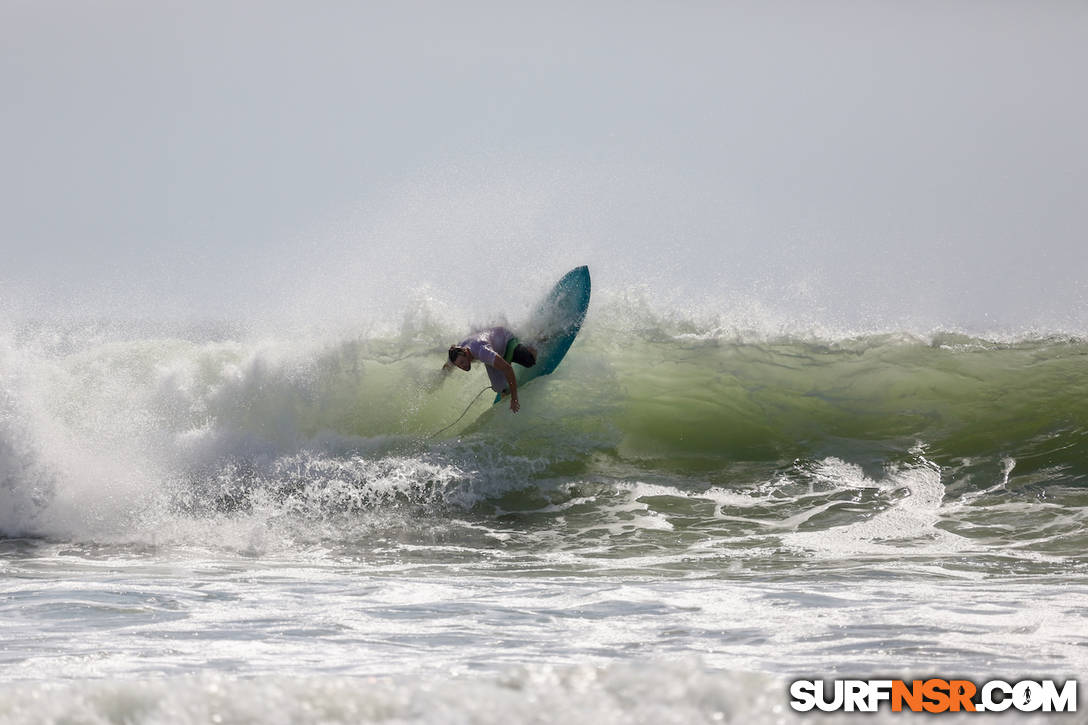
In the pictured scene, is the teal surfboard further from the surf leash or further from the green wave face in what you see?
the green wave face

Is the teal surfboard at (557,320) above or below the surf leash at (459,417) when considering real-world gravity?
above

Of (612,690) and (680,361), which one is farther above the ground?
(680,361)

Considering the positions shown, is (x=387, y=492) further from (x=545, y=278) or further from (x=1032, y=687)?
(x=1032, y=687)

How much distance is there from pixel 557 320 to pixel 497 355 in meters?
1.76

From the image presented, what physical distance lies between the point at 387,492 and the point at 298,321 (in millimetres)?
4337

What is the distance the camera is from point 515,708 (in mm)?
2578

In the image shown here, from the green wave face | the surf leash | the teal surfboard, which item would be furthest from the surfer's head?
the green wave face

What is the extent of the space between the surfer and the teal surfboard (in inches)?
15.4

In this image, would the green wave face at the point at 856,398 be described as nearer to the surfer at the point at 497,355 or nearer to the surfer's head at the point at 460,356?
the surfer at the point at 497,355

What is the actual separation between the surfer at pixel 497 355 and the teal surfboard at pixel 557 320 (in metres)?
0.39

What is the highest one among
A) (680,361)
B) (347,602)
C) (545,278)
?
(545,278)

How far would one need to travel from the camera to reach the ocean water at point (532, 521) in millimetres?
3705

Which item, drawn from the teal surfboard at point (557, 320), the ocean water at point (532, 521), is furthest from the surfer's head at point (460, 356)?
the teal surfboard at point (557, 320)

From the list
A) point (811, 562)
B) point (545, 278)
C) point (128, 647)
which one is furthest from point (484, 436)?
point (128, 647)
